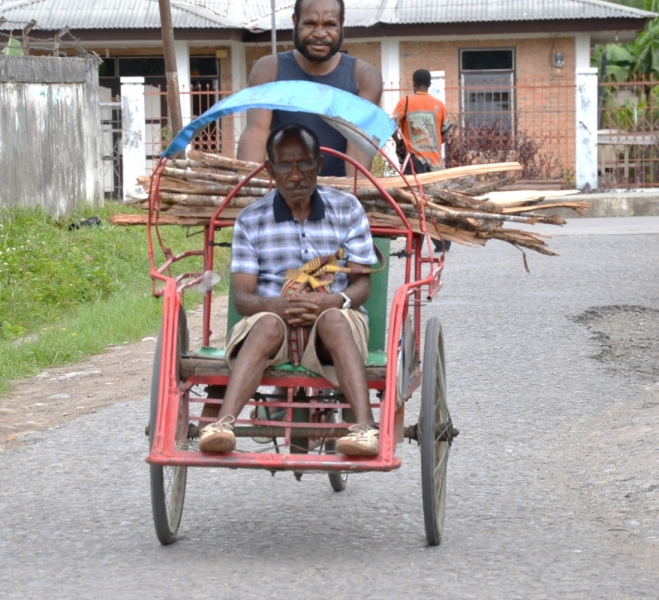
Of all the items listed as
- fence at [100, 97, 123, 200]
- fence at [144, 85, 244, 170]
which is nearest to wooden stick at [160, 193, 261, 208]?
fence at [144, 85, 244, 170]

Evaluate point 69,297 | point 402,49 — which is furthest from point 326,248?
point 402,49

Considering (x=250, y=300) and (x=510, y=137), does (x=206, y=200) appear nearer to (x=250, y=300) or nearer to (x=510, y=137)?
(x=250, y=300)

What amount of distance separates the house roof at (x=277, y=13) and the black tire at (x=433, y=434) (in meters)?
20.1

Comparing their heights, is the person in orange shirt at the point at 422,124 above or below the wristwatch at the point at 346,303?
above

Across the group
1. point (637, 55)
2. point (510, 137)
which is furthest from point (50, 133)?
point (637, 55)

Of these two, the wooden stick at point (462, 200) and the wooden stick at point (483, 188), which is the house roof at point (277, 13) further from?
the wooden stick at point (462, 200)

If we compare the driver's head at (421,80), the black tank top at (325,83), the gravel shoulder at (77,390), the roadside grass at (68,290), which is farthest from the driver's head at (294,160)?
the driver's head at (421,80)

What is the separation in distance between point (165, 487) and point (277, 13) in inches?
880

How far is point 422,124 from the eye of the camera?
14.5m

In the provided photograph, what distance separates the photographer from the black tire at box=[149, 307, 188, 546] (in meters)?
4.43

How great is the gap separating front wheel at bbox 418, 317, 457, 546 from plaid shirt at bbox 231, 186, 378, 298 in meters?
0.44

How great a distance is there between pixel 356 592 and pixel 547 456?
219 cm

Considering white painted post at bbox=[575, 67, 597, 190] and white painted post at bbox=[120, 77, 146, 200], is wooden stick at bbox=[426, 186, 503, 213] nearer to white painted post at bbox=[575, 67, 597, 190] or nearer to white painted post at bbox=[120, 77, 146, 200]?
white painted post at bbox=[120, 77, 146, 200]

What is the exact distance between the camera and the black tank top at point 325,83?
217 inches
